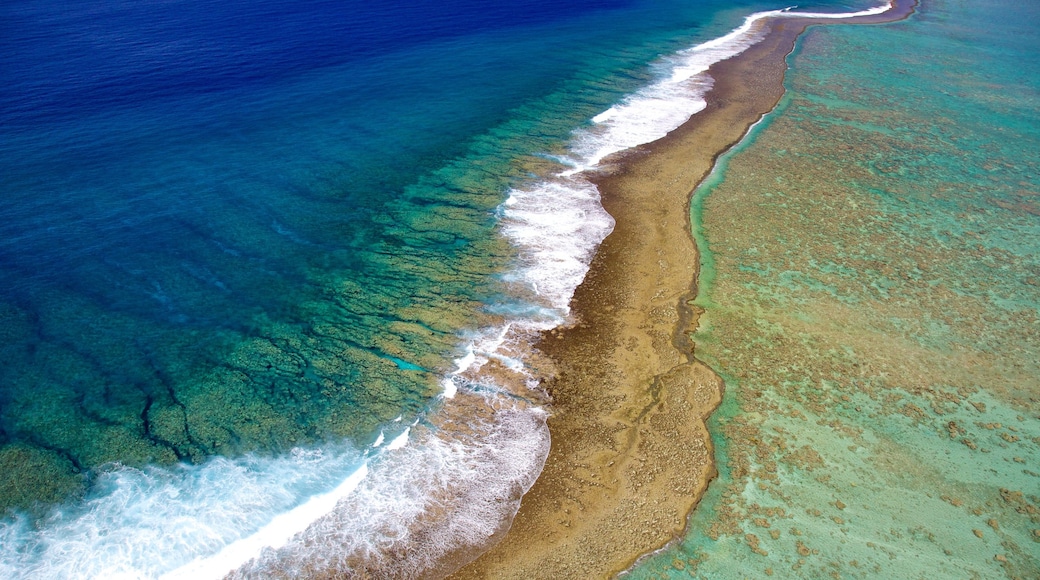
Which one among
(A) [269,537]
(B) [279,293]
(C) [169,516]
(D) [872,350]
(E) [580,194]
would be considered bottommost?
(A) [269,537]

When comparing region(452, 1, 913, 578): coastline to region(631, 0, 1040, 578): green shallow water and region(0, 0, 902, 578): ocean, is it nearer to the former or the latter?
region(631, 0, 1040, 578): green shallow water

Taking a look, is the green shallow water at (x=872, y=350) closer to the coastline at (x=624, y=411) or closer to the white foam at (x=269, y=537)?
the coastline at (x=624, y=411)

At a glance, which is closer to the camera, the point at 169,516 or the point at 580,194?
the point at 169,516

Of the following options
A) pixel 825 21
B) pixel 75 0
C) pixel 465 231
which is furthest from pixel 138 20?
pixel 825 21

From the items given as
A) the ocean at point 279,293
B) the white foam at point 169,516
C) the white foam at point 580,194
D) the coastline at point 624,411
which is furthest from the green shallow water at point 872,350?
the white foam at point 169,516

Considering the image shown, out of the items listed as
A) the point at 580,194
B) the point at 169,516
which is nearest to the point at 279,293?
the point at 169,516

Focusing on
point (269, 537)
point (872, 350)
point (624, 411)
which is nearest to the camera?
point (269, 537)

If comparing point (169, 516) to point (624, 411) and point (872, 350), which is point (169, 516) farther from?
point (872, 350)
